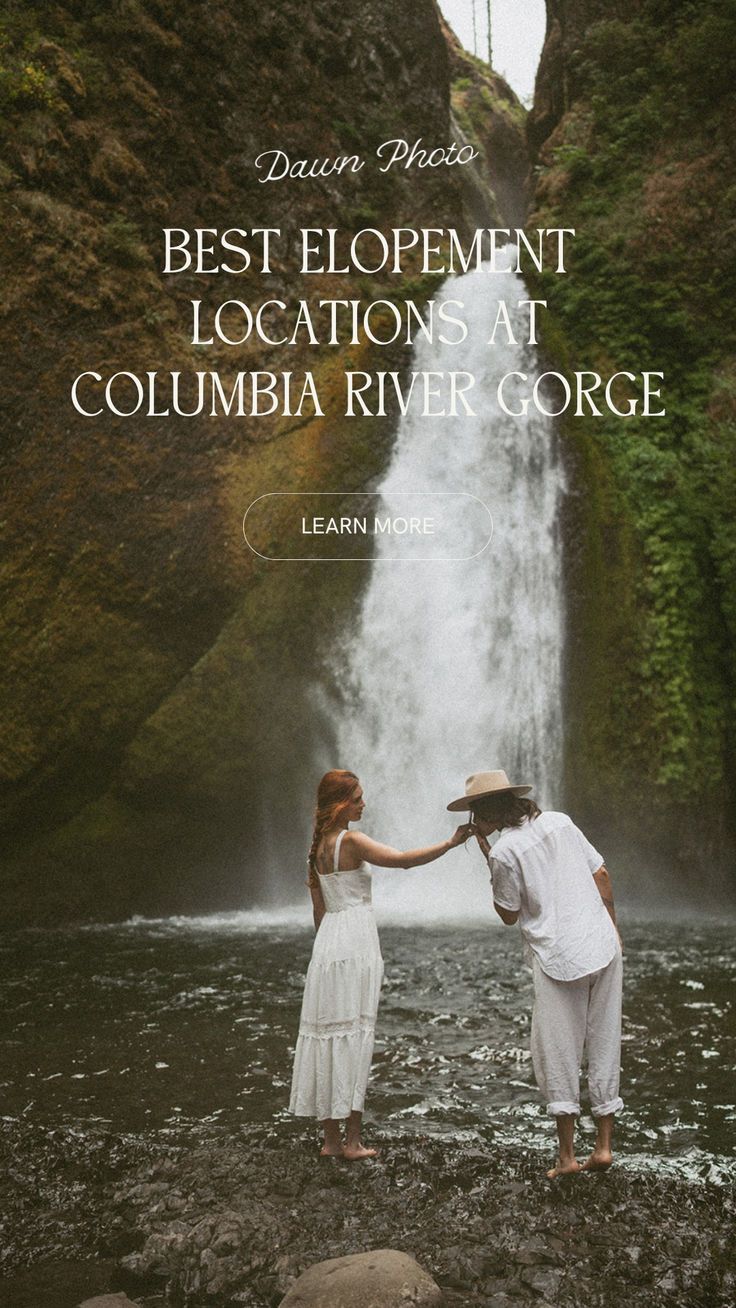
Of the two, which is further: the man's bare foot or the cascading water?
the cascading water

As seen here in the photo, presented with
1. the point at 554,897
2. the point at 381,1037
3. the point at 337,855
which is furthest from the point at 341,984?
the point at 381,1037

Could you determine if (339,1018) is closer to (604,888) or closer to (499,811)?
(499,811)

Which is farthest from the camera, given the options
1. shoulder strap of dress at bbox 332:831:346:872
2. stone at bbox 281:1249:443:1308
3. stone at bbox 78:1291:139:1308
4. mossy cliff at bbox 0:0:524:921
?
mossy cliff at bbox 0:0:524:921

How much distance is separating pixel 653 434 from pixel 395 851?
9419 mm

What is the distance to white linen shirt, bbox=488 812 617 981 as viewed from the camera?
3889 mm

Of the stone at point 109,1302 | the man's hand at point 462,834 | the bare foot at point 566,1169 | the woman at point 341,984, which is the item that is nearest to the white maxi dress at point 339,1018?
the woman at point 341,984

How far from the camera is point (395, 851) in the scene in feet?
13.2

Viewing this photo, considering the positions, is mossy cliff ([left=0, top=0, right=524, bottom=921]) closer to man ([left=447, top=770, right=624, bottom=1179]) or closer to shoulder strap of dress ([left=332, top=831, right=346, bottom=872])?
shoulder strap of dress ([left=332, top=831, right=346, bottom=872])

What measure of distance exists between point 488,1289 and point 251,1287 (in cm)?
73

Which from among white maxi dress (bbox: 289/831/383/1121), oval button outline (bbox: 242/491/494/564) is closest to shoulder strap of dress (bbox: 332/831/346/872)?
white maxi dress (bbox: 289/831/383/1121)

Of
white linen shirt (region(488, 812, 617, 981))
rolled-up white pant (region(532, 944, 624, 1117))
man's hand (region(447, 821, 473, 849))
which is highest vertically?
man's hand (region(447, 821, 473, 849))

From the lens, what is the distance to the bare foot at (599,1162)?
3900 mm

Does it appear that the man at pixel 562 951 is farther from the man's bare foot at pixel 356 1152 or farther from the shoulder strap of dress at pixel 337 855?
the man's bare foot at pixel 356 1152

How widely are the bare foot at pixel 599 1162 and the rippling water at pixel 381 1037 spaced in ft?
0.84
